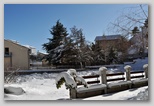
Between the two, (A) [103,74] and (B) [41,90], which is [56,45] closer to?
(B) [41,90]

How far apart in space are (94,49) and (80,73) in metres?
0.45

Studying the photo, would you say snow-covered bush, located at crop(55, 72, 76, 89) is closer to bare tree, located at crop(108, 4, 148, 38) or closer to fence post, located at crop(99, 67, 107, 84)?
fence post, located at crop(99, 67, 107, 84)

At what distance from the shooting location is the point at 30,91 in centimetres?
334

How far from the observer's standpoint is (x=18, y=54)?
129 inches

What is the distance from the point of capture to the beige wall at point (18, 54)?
3264 mm

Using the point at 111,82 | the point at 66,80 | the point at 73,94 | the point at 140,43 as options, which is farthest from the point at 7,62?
the point at 140,43

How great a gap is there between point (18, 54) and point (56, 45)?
58cm

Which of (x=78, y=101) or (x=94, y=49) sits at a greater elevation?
(x=94, y=49)

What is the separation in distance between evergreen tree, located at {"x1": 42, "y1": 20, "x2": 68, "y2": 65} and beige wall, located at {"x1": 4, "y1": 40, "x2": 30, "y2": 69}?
1.00ft

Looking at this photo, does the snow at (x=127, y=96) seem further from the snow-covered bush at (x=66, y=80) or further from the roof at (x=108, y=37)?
the roof at (x=108, y=37)

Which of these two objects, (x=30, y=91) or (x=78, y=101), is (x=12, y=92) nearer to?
(x=30, y=91)

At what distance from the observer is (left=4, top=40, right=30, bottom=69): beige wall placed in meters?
3.26

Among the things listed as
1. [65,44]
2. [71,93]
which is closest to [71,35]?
[65,44]

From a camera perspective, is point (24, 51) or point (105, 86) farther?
point (105, 86)
